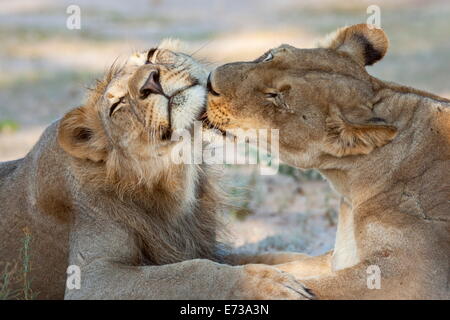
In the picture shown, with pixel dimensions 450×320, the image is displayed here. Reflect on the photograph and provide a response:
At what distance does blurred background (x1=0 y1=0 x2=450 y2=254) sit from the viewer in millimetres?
6645

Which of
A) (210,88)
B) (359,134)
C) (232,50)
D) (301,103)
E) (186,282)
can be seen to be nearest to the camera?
(186,282)

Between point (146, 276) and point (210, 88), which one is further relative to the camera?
point (210, 88)

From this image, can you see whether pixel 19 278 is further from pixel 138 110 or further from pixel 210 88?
pixel 210 88

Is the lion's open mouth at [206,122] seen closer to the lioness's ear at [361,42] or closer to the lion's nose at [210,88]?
the lion's nose at [210,88]

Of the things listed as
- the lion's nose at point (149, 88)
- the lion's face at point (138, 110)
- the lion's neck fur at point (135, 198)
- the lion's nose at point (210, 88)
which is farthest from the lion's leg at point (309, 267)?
the lion's nose at point (149, 88)

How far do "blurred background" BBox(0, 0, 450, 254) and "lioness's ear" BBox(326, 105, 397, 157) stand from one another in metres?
1.21

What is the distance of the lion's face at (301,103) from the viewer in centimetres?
402

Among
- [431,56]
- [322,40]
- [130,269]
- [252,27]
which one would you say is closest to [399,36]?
[431,56]

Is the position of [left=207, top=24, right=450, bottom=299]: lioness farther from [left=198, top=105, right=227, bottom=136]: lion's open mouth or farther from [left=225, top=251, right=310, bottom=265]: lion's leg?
[left=225, top=251, right=310, bottom=265]: lion's leg

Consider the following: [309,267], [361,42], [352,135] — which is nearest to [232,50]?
[361,42]

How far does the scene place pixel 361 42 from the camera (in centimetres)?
456

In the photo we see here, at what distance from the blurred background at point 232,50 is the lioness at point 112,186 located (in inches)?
19.3

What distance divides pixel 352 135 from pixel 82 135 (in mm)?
1466
